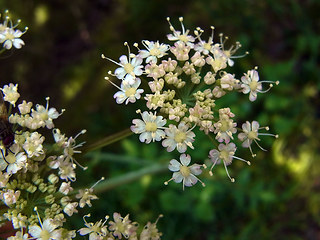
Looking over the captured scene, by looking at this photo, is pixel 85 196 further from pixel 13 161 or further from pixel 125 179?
pixel 125 179

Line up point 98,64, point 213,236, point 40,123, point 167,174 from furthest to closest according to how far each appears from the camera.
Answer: point 98,64 < point 213,236 < point 167,174 < point 40,123

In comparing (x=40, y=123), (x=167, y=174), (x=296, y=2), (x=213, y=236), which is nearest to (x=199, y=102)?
(x=40, y=123)

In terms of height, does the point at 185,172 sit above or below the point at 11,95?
below

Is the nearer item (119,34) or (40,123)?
(40,123)

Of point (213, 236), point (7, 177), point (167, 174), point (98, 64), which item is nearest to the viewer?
point (7, 177)

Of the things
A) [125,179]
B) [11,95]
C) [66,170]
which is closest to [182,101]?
[66,170]

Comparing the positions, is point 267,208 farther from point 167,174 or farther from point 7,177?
point 7,177
